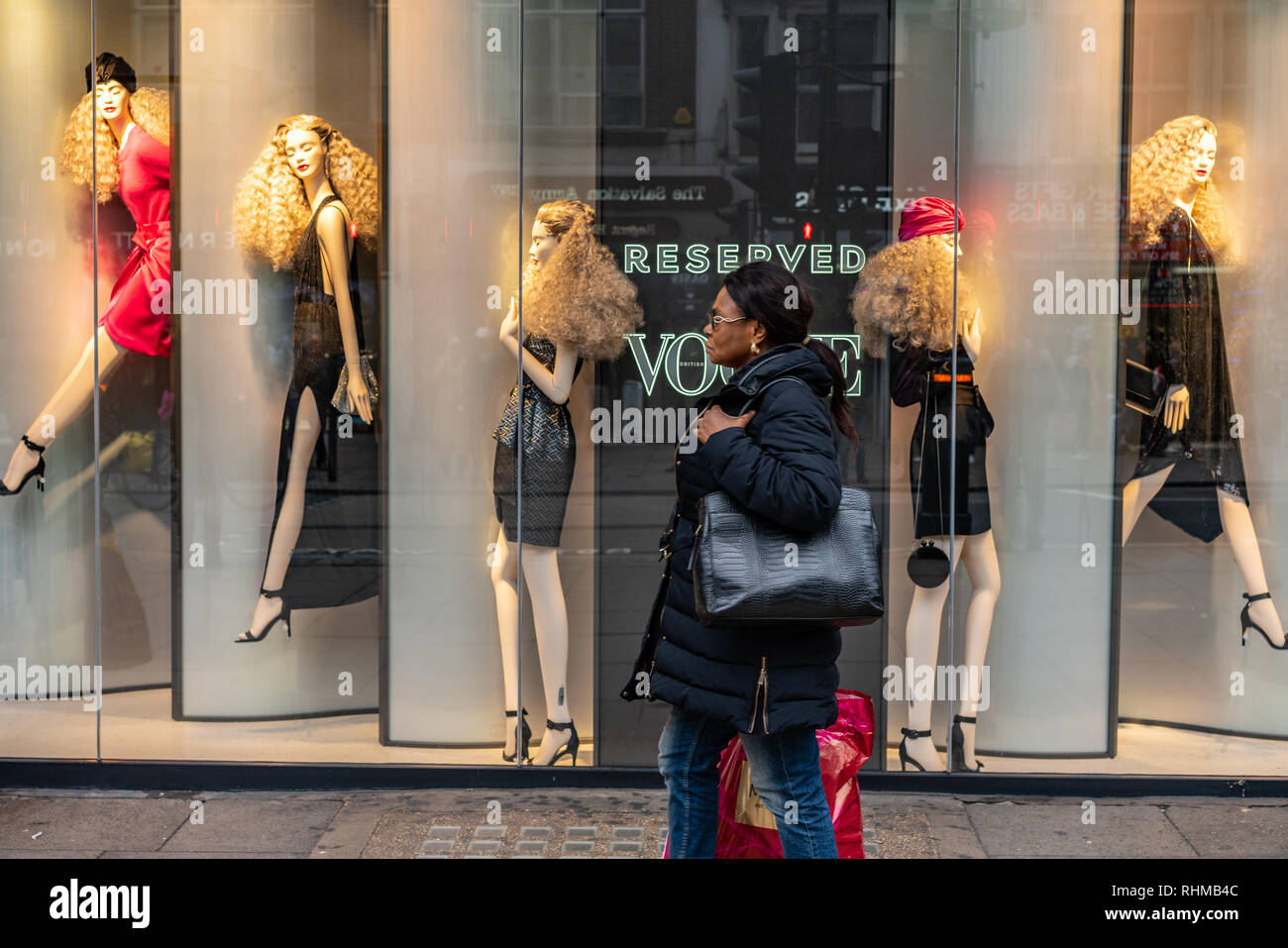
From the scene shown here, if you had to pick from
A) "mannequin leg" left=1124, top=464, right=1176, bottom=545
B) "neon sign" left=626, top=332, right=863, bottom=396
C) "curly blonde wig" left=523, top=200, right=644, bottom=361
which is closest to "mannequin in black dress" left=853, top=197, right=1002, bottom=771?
"neon sign" left=626, top=332, right=863, bottom=396

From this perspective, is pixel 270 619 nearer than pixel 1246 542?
No

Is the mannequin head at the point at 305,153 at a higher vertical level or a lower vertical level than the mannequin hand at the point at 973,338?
higher

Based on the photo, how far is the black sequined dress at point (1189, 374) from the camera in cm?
526

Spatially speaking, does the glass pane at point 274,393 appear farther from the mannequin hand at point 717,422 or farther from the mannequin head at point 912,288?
the mannequin hand at point 717,422

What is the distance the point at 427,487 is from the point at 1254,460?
11.3 ft

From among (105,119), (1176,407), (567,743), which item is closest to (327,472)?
(567,743)

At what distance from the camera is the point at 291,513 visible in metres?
5.47

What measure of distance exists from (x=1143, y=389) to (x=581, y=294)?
2326 millimetres

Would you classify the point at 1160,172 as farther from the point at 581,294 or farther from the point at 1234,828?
the point at 1234,828

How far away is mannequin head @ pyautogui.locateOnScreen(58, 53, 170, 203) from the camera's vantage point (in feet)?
17.7

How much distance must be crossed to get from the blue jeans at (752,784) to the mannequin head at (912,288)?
2.28 m

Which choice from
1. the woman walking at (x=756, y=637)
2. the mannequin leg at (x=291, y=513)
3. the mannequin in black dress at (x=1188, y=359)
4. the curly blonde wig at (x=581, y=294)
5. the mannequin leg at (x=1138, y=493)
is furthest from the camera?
the mannequin leg at (x=291, y=513)

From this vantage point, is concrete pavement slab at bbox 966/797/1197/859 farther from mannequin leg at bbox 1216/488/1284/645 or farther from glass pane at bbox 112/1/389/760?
glass pane at bbox 112/1/389/760

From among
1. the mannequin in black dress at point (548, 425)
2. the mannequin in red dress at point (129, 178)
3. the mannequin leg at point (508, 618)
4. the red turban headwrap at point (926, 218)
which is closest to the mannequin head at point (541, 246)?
the mannequin in black dress at point (548, 425)
